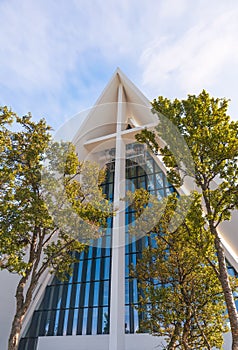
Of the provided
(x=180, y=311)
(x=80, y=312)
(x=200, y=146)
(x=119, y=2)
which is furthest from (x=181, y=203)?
(x=80, y=312)

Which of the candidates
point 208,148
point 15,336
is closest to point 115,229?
point 15,336

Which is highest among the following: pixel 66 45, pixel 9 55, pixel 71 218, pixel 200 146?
pixel 66 45

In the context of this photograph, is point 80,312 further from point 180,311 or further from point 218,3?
point 218,3

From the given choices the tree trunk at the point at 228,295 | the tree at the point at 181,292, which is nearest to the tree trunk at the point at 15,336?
the tree at the point at 181,292

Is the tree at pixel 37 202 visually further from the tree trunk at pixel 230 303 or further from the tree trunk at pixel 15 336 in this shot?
the tree trunk at pixel 230 303

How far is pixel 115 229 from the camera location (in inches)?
339

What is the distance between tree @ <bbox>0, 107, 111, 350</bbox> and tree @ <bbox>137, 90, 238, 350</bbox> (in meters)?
2.18

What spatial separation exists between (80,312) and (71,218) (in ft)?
22.1

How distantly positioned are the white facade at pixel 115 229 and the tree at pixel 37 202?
1.39 metres

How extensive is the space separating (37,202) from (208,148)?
12.3 ft

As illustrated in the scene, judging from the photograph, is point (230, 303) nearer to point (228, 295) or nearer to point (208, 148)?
point (228, 295)

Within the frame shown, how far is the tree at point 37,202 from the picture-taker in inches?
204

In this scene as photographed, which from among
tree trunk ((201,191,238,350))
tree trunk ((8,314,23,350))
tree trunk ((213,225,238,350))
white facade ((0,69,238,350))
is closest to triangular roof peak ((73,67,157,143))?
white facade ((0,69,238,350))

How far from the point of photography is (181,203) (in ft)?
15.4
